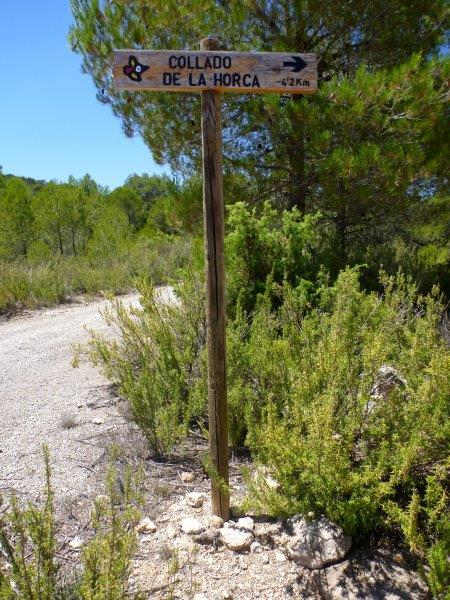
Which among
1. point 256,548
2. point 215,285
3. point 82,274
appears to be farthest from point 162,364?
point 82,274

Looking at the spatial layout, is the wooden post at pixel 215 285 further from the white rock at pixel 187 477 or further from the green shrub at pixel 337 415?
the white rock at pixel 187 477

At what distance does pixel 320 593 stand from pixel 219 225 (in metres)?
1.57

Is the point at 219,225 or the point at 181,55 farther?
the point at 219,225

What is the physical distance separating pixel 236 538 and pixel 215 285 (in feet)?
3.65

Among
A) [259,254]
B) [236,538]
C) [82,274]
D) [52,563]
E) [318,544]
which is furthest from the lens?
[82,274]

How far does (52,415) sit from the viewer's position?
351 centimetres

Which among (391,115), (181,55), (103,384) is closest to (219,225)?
(181,55)

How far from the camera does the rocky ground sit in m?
1.95

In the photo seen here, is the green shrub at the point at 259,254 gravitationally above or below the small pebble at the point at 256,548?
Result: above

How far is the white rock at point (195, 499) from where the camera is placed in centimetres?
244

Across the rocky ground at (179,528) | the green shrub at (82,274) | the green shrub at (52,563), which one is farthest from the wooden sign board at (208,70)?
the green shrub at (82,274)

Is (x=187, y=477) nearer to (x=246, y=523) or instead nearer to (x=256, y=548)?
(x=246, y=523)

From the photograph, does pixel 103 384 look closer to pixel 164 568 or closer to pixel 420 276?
pixel 164 568

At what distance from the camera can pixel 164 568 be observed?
6.73ft
